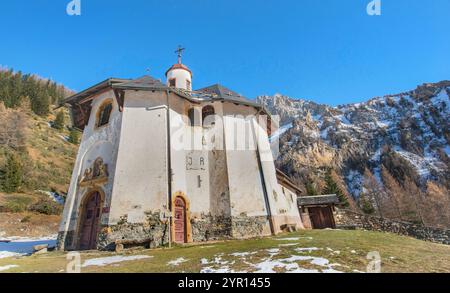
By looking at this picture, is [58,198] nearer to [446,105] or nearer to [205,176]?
[205,176]

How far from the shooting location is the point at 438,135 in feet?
246

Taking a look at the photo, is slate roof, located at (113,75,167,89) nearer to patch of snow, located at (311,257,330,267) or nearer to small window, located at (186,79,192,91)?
small window, located at (186,79,192,91)

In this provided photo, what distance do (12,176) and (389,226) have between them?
4895 centimetres

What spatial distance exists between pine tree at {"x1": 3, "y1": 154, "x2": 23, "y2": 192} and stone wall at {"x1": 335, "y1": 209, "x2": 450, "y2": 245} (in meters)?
43.5

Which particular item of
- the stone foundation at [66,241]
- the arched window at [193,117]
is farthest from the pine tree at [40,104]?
the arched window at [193,117]

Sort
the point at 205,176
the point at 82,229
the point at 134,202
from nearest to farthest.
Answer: the point at 134,202 < the point at 82,229 < the point at 205,176

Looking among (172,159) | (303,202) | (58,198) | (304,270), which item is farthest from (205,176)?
(58,198)

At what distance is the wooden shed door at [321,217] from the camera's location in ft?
86.8

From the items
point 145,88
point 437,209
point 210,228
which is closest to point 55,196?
point 145,88

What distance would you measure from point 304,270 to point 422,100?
10746cm

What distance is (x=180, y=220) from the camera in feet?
46.8

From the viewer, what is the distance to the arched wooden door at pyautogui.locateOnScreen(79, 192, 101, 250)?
45.6 feet

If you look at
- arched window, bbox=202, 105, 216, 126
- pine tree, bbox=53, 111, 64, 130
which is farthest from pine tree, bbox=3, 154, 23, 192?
arched window, bbox=202, 105, 216, 126
